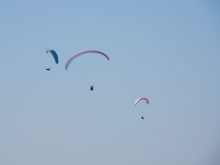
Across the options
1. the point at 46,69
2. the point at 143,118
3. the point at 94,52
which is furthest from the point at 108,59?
the point at 143,118

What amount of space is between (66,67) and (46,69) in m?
1.89

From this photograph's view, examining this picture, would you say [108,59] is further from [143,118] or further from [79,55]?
[143,118]

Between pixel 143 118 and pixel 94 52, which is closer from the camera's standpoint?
pixel 94 52

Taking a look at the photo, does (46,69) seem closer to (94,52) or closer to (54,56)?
(54,56)

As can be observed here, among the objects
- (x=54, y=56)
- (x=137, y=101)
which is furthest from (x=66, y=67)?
(x=137, y=101)

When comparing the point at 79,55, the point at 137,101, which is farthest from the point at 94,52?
the point at 137,101

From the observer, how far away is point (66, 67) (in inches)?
2331

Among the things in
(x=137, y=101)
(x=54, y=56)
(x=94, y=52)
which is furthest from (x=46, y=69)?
(x=137, y=101)

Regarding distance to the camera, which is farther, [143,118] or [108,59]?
[143,118]

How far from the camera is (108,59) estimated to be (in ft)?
192

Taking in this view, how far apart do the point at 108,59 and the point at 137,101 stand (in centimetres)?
928

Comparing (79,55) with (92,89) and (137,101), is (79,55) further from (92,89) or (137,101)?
(137,101)

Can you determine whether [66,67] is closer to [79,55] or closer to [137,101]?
[79,55]

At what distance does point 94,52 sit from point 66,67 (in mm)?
3356
